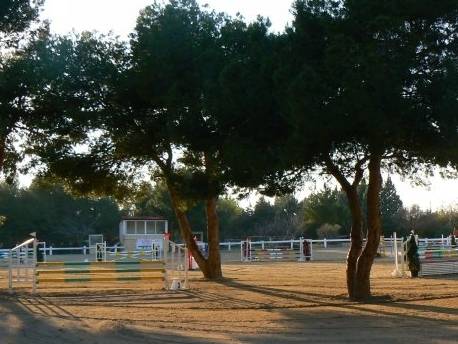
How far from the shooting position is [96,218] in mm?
88000

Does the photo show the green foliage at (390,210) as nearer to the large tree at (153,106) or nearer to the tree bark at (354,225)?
the large tree at (153,106)

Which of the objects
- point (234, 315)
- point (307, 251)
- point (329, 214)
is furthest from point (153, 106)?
point (329, 214)

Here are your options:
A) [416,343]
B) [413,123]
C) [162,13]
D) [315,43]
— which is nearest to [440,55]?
[413,123]

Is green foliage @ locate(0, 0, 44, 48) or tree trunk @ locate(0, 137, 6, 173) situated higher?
green foliage @ locate(0, 0, 44, 48)

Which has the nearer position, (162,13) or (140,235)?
(162,13)

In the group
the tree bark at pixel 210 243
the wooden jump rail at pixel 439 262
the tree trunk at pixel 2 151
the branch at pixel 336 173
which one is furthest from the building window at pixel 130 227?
the branch at pixel 336 173

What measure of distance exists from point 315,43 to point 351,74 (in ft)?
6.52

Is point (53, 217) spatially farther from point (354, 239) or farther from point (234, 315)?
point (234, 315)

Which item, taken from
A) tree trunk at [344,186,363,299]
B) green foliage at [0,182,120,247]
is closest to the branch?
tree trunk at [344,186,363,299]

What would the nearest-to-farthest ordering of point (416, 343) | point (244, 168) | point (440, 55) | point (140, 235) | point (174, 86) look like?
point (416, 343) → point (440, 55) → point (244, 168) → point (174, 86) → point (140, 235)

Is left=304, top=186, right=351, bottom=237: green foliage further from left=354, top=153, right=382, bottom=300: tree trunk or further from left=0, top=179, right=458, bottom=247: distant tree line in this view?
left=354, top=153, right=382, bottom=300: tree trunk

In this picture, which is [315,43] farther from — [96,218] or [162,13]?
[96,218]

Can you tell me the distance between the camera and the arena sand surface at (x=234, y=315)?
42.0ft

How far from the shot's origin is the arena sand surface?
12.8 m
